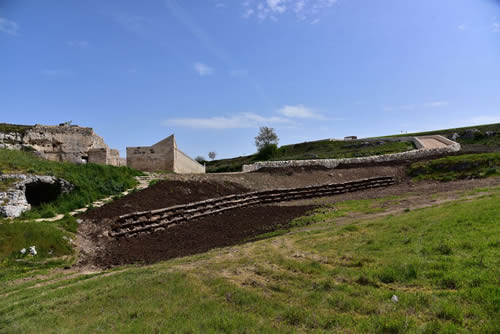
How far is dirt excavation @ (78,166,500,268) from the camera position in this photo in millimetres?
11883

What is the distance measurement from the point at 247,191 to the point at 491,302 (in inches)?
776

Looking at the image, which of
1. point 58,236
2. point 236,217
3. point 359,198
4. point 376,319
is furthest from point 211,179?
point 376,319

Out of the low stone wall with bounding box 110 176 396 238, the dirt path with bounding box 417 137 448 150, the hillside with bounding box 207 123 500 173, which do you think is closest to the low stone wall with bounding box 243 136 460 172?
the hillside with bounding box 207 123 500 173

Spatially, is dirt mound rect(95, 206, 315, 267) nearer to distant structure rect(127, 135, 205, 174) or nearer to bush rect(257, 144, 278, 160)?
distant structure rect(127, 135, 205, 174)

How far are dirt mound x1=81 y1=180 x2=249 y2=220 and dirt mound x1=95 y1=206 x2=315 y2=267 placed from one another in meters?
2.21

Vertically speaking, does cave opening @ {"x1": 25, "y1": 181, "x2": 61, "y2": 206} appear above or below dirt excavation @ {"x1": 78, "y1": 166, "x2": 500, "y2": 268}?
above

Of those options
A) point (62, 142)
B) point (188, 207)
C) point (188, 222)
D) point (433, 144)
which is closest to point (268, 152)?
point (433, 144)

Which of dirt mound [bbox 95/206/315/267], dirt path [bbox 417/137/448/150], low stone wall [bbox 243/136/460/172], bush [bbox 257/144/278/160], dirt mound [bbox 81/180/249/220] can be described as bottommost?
dirt mound [bbox 95/206/315/267]

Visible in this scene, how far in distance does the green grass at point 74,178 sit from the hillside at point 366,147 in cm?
2735

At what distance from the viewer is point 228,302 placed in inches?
217

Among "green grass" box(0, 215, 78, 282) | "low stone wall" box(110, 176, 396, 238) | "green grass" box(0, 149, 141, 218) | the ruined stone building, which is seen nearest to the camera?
"green grass" box(0, 215, 78, 282)

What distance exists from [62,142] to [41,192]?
10.4 m

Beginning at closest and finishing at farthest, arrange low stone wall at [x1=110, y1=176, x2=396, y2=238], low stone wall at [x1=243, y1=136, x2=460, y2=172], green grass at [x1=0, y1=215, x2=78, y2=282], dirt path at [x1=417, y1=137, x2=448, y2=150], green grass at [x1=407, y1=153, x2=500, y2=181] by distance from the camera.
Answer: green grass at [x1=0, y1=215, x2=78, y2=282] → low stone wall at [x1=110, y1=176, x2=396, y2=238] → green grass at [x1=407, y1=153, x2=500, y2=181] → low stone wall at [x1=243, y1=136, x2=460, y2=172] → dirt path at [x1=417, y1=137, x2=448, y2=150]

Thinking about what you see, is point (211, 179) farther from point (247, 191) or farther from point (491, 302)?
point (491, 302)
